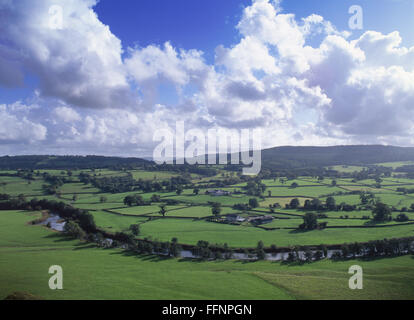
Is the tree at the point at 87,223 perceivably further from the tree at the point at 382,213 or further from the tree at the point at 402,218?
the tree at the point at 402,218

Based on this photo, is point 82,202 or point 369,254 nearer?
point 369,254

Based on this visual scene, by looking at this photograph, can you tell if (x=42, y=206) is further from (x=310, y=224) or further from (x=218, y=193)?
(x=310, y=224)

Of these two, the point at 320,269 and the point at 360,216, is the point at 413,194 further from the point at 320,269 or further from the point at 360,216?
the point at 320,269

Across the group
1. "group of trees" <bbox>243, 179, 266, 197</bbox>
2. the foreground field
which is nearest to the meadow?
the foreground field

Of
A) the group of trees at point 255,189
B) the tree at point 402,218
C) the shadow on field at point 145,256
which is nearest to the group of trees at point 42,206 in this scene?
the shadow on field at point 145,256
